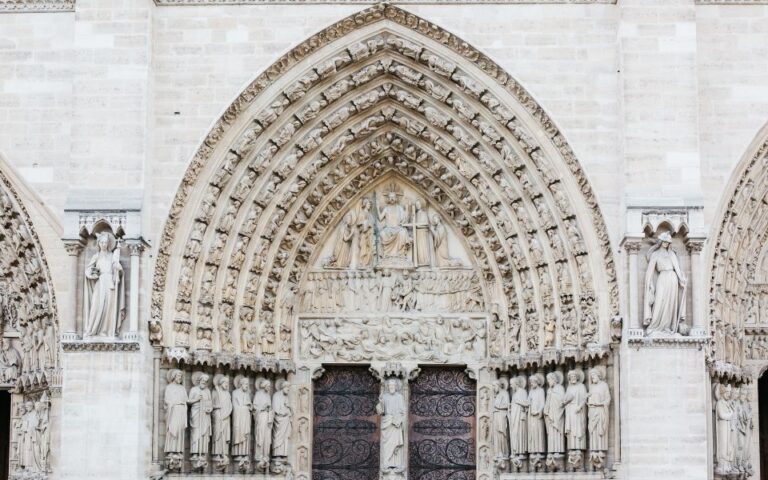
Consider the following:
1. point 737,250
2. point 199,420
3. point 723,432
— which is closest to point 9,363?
point 199,420

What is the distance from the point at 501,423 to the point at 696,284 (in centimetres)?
262

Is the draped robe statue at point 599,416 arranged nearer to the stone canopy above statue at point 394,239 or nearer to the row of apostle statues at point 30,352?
the stone canopy above statue at point 394,239

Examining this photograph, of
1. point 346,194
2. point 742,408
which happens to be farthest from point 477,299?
point 742,408

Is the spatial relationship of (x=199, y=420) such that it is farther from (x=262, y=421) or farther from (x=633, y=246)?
(x=633, y=246)

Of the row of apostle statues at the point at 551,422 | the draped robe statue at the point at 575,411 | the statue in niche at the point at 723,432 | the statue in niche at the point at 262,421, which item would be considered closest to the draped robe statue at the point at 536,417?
the row of apostle statues at the point at 551,422

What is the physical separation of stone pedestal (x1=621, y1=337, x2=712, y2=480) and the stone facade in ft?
0.07

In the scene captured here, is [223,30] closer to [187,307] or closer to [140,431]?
[187,307]

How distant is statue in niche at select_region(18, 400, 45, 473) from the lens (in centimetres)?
1653

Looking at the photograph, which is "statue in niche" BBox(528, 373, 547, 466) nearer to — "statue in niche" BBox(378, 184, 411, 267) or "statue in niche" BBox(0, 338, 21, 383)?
"statue in niche" BBox(378, 184, 411, 267)

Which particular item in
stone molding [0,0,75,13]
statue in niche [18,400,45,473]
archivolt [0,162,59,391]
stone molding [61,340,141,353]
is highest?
stone molding [0,0,75,13]

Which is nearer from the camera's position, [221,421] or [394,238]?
[221,421]

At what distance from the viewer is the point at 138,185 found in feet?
52.4

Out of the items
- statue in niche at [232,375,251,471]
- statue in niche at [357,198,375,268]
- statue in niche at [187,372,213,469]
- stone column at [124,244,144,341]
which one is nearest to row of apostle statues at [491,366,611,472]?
statue in niche at [357,198,375,268]

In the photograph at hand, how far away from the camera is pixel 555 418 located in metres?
16.2
